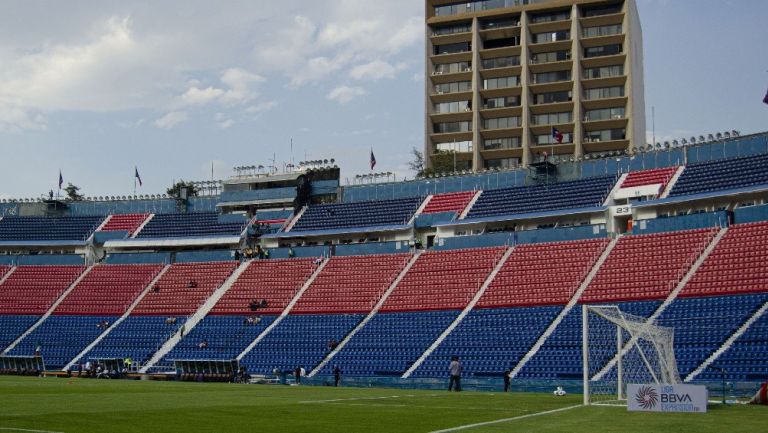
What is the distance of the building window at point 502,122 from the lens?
117500 millimetres

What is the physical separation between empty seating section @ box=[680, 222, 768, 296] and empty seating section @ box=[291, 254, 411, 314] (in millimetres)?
24879

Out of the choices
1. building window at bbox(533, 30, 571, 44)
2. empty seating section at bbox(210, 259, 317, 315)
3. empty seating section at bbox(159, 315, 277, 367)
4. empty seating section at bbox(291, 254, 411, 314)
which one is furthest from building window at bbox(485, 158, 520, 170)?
empty seating section at bbox(159, 315, 277, 367)

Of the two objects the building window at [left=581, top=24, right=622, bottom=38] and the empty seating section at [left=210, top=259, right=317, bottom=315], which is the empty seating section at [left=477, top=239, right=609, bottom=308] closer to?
the empty seating section at [left=210, top=259, right=317, bottom=315]

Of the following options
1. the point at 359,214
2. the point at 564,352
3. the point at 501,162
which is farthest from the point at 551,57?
the point at 564,352

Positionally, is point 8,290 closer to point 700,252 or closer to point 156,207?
point 156,207

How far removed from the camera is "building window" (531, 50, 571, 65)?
383 feet

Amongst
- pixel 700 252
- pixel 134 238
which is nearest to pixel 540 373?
pixel 700 252

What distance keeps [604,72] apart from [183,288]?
65.6 metres

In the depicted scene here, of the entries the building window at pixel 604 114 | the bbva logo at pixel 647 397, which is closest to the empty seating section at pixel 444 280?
the bbva logo at pixel 647 397

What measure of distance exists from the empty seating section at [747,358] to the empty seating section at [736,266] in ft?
14.2

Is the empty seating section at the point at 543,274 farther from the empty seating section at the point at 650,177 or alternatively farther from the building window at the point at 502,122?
the building window at the point at 502,122

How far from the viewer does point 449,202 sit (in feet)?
257

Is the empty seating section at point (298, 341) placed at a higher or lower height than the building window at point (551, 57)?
lower

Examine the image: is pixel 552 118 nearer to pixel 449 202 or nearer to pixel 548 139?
pixel 548 139
